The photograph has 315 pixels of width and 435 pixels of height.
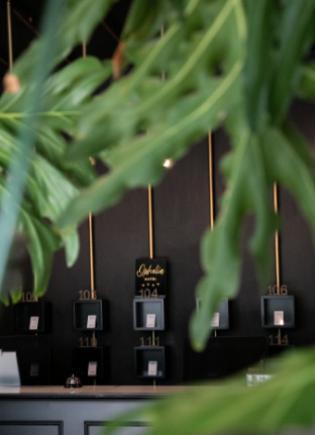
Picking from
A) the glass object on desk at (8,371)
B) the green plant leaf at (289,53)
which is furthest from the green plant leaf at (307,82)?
the glass object on desk at (8,371)

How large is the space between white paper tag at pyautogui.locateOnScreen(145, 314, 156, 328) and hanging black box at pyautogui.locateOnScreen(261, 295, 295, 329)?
1.10 m

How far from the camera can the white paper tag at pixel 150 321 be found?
8656mm

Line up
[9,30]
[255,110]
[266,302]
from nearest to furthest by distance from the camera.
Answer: [255,110] → [9,30] → [266,302]

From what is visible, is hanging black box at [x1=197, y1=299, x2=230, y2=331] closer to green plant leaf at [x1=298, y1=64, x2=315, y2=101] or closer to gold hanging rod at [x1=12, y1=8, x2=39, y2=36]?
gold hanging rod at [x1=12, y1=8, x2=39, y2=36]

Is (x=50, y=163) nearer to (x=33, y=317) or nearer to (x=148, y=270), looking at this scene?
(x=148, y=270)

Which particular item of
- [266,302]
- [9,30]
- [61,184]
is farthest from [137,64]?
[266,302]

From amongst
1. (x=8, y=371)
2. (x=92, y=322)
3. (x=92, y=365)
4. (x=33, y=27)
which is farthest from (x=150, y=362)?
(x=33, y=27)

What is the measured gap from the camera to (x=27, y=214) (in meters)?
1.03

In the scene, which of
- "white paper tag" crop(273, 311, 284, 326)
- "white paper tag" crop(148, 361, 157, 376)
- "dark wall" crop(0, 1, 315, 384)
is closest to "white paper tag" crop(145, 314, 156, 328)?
"dark wall" crop(0, 1, 315, 384)

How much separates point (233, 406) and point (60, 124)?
2.51 feet

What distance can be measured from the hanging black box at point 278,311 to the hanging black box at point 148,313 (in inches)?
40.5

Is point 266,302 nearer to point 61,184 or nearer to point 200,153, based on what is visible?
point 200,153

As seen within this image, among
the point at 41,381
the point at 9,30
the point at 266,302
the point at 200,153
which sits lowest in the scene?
the point at 41,381

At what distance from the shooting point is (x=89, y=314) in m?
8.85
